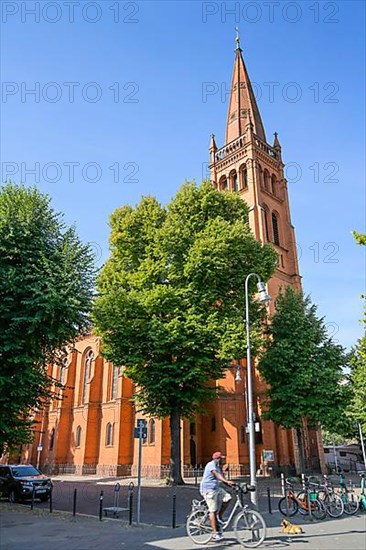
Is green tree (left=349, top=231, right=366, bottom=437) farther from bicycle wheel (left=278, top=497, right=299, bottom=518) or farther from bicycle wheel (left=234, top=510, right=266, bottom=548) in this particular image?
bicycle wheel (left=234, top=510, right=266, bottom=548)

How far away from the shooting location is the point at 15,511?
14.7 meters

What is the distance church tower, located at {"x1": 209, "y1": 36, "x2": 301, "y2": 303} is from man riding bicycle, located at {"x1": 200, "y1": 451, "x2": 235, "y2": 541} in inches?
1086

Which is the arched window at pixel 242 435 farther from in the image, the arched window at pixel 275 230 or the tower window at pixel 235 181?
the tower window at pixel 235 181

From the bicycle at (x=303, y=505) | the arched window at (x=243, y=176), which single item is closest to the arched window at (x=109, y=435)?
the bicycle at (x=303, y=505)

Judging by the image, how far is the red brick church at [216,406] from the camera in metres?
30.6

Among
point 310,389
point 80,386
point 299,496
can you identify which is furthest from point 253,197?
point 299,496

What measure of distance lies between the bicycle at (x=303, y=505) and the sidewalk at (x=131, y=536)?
0.54 meters

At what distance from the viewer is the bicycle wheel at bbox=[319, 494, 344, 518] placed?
12641 mm

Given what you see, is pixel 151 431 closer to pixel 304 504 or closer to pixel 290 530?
pixel 304 504

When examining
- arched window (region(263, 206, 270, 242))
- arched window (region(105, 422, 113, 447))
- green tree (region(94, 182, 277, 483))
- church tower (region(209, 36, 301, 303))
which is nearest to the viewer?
green tree (region(94, 182, 277, 483))

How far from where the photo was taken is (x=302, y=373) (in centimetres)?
2394

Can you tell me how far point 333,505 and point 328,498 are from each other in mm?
340

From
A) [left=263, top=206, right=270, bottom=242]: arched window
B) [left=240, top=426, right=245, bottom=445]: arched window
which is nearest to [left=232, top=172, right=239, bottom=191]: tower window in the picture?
[left=263, top=206, right=270, bottom=242]: arched window

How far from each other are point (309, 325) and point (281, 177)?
2364cm
